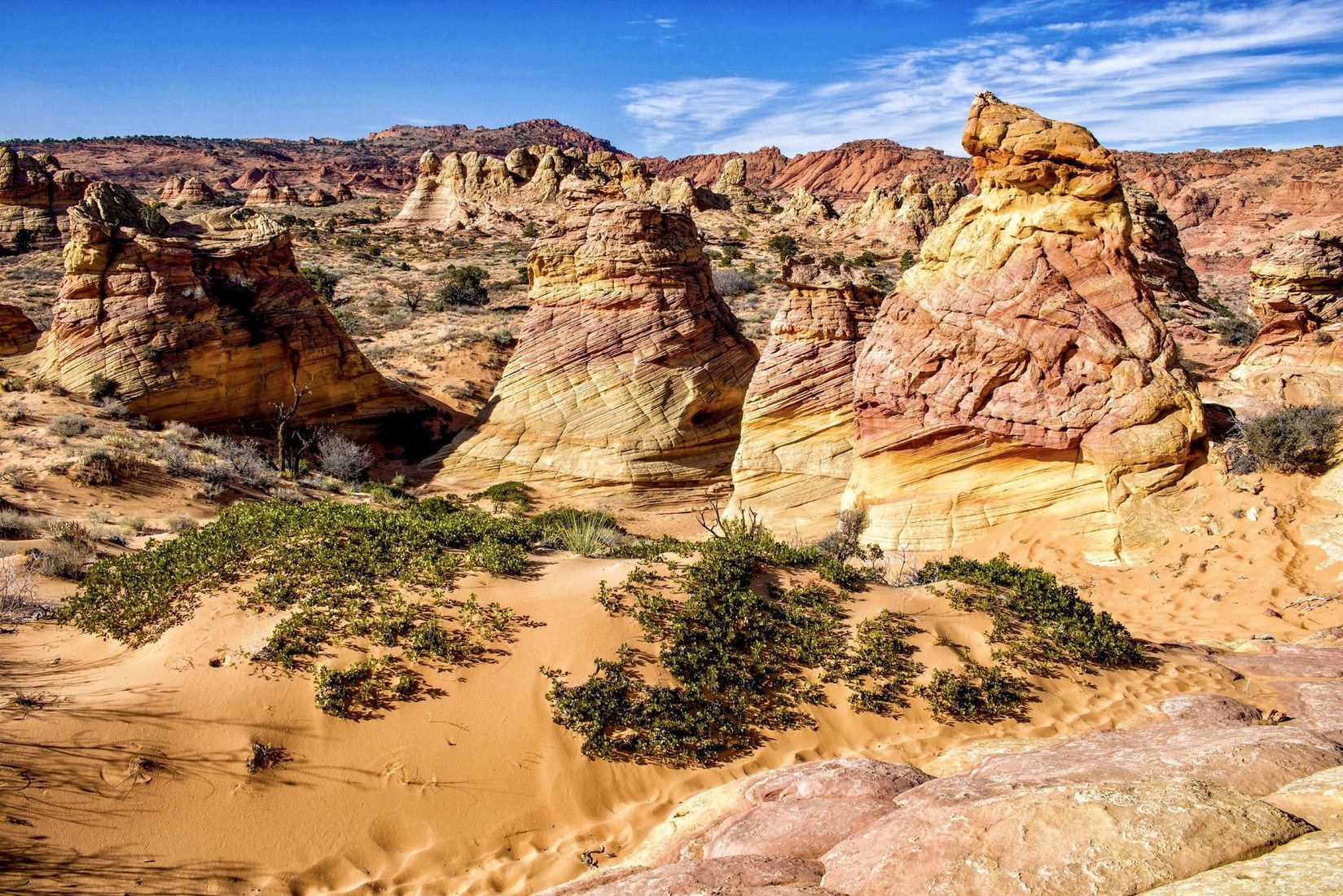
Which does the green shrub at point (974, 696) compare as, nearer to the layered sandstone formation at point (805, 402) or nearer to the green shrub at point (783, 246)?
the layered sandstone formation at point (805, 402)

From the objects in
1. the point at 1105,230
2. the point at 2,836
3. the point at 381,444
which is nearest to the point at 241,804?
the point at 2,836

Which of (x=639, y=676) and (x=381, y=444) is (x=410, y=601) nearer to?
(x=639, y=676)

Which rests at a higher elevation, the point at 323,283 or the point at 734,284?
the point at 323,283

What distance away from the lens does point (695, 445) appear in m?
20.1

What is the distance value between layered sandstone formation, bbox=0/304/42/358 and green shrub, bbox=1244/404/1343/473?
2926 cm

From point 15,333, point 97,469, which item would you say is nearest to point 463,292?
point 15,333

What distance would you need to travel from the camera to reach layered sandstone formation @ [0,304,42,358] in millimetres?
22578

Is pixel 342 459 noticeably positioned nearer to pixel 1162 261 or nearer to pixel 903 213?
pixel 1162 261

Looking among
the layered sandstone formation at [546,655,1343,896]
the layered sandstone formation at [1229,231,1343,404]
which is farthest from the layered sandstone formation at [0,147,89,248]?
the layered sandstone formation at [1229,231,1343,404]

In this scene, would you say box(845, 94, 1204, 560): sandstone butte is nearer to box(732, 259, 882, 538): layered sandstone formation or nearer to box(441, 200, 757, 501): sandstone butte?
box(732, 259, 882, 538): layered sandstone formation

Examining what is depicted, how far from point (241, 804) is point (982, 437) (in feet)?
34.6

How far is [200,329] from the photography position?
19.9 meters

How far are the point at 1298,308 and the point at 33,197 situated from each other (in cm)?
5752

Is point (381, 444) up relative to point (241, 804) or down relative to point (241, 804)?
up
